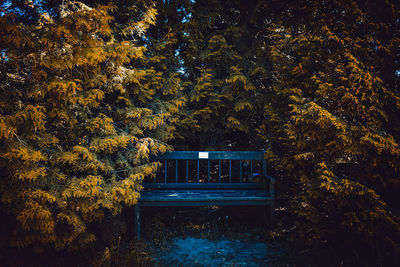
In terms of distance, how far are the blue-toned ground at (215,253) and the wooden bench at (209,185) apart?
575mm

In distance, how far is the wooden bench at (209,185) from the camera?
154 inches

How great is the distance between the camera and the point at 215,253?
3449mm

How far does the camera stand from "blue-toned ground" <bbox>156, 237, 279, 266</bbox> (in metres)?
3.20

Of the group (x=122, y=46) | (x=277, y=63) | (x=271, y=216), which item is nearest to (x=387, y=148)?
(x=271, y=216)

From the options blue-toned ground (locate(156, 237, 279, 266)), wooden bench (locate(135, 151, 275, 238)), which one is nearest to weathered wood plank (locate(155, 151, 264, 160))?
wooden bench (locate(135, 151, 275, 238))

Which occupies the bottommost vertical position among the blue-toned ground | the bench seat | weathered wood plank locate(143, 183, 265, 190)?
the blue-toned ground

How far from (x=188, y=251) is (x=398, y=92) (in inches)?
143

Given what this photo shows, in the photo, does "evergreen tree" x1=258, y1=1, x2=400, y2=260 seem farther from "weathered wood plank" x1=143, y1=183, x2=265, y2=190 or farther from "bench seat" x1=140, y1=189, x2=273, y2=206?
"weathered wood plank" x1=143, y1=183, x2=265, y2=190

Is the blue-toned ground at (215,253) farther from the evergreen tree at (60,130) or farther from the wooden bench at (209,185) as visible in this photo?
the evergreen tree at (60,130)

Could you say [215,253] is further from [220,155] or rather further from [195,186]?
[220,155]

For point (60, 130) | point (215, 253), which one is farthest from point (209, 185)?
point (60, 130)

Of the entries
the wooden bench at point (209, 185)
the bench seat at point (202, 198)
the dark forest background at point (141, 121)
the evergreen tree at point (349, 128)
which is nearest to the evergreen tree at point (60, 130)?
the dark forest background at point (141, 121)

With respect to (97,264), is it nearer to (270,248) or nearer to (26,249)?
(26,249)

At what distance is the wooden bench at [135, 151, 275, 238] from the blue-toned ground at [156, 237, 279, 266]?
58cm
